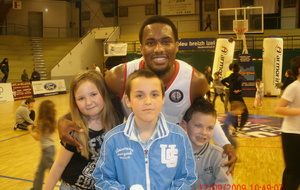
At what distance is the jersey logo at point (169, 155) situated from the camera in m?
1.85

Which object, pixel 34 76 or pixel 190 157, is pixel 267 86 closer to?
pixel 34 76

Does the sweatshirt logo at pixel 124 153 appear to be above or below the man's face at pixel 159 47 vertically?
below

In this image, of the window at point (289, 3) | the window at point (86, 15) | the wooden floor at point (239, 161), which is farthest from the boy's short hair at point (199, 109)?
the window at point (86, 15)

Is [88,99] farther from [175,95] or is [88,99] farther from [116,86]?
[175,95]

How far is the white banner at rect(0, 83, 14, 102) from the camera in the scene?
1528cm

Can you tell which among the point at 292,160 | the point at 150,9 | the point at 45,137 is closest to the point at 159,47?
the point at 292,160

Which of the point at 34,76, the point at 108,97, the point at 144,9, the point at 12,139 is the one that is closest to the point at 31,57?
the point at 34,76

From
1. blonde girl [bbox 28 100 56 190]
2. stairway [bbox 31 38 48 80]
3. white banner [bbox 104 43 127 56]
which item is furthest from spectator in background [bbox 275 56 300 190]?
stairway [bbox 31 38 48 80]

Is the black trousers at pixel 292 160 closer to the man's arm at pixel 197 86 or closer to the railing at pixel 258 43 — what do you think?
the man's arm at pixel 197 86

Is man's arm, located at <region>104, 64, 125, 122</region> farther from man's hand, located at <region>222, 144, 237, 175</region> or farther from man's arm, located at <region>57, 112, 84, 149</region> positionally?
man's hand, located at <region>222, 144, 237, 175</region>

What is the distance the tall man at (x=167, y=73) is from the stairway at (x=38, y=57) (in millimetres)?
21383

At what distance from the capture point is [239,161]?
5836 mm

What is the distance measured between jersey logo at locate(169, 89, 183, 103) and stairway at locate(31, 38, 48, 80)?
21555 millimetres

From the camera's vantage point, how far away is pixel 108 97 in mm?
2408
